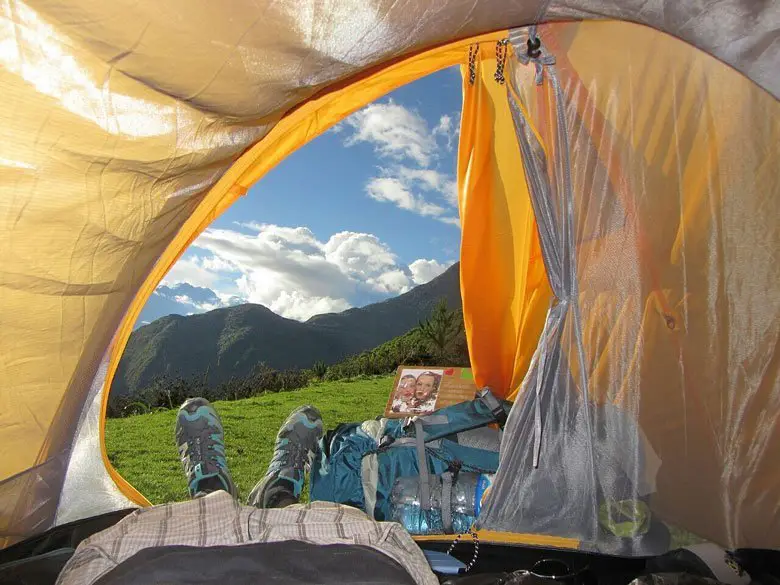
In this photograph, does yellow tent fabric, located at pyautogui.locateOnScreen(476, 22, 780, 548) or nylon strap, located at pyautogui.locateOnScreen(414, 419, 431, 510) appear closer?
yellow tent fabric, located at pyautogui.locateOnScreen(476, 22, 780, 548)

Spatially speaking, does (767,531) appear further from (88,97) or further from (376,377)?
(376,377)

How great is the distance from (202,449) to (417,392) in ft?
4.01

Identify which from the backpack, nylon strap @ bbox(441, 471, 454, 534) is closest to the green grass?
the backpack

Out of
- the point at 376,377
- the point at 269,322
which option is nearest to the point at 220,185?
the point at 376,377

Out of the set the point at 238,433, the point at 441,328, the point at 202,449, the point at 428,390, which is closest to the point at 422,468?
the point at 202,449

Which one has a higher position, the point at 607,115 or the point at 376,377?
the point at 607,115

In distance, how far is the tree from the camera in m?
6.17

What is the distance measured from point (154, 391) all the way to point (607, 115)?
390 centimetres

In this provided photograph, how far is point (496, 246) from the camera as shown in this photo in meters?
2.50

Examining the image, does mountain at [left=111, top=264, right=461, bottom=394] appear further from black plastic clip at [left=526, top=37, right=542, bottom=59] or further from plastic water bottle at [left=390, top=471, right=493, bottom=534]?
black plastic clip at [left=526, top=37, right=542, bottom=59]

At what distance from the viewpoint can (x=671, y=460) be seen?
5.55ft

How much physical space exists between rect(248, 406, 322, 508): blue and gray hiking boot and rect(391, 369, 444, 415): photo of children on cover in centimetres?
70

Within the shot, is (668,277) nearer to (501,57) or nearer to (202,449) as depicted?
(501,57)

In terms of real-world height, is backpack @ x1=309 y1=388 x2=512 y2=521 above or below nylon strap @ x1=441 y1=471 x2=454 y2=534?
above
